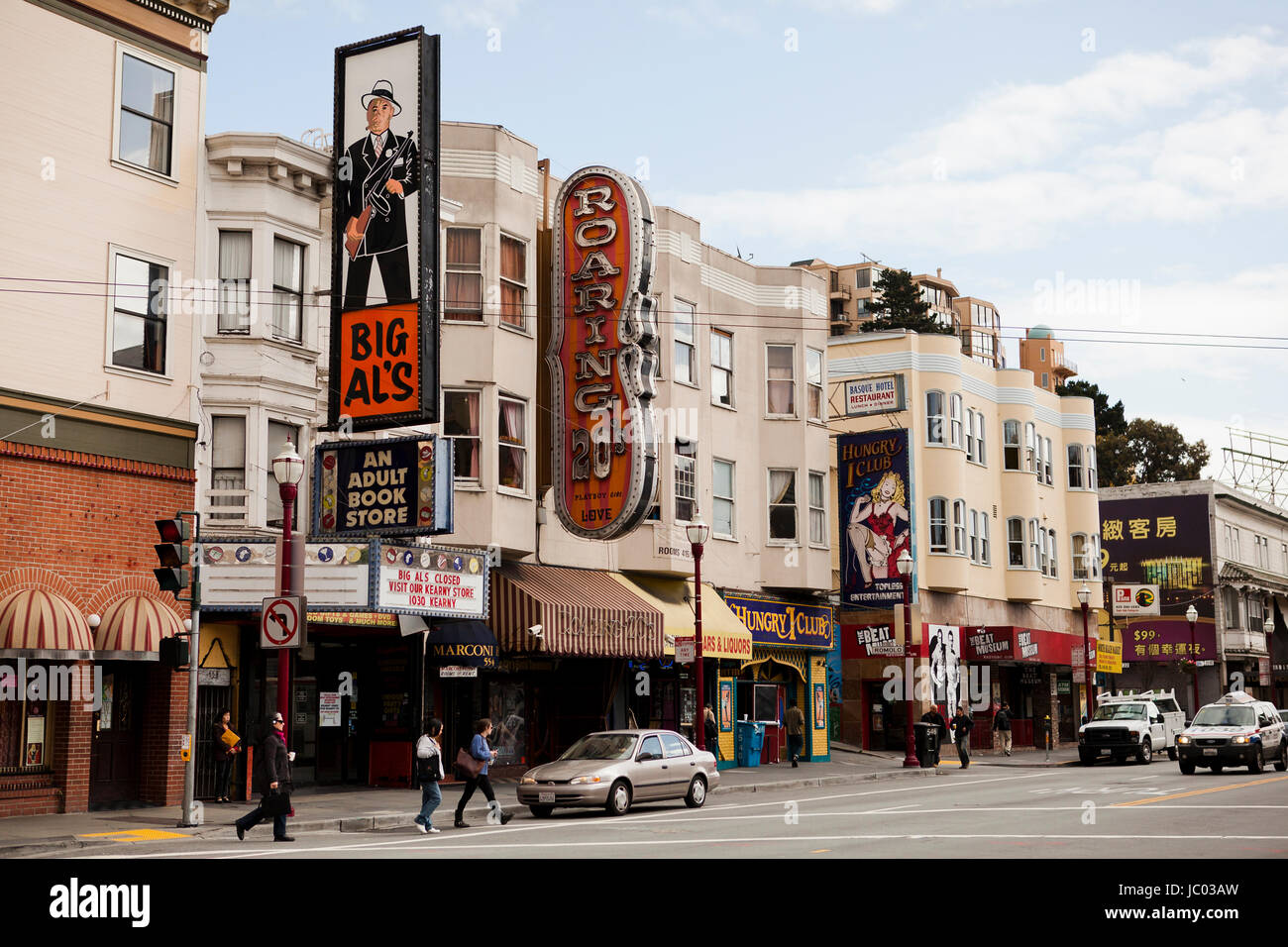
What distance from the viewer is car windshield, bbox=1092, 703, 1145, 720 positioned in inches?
1630

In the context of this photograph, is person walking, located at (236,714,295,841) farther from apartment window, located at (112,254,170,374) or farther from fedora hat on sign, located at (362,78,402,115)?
fedora hat on sign, located at (362,78,402,115)

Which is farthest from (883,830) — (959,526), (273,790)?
(959,526)

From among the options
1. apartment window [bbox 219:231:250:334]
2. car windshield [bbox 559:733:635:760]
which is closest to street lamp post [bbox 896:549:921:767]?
car windshield [bbox 559:733:635:760]

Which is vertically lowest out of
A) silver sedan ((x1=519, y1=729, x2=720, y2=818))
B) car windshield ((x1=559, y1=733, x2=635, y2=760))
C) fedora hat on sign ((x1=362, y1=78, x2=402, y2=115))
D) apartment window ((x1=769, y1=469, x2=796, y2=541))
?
silver sedan ((x1=519, y1=729, x2=720, y2=818))

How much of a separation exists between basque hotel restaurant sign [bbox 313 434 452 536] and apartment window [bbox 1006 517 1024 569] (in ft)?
110

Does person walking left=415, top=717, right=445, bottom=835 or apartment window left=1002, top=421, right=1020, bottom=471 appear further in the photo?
apartment window left=1002, top=421, right=1020, bottom=471

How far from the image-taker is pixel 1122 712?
4162 cm

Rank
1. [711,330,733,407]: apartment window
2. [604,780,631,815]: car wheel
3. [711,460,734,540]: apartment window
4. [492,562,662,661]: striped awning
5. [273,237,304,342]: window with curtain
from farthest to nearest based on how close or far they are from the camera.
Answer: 1. [711,330,733,407]: apartment window
2. [711,460,734,540]: apartment window
3. [492,562,662,661]: striped awning
4. [273,237,304,342]: window with curtain
5. [604,780,631,815]: car wheel

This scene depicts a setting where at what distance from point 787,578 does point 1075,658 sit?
1230 centimetres

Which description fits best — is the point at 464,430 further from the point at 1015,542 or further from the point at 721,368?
the point at 1015,542

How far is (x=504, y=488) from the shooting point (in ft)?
101

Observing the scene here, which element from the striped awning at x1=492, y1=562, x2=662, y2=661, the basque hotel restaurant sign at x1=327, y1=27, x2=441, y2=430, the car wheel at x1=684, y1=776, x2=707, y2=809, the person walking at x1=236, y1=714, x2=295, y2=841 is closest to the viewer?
the person walking at x1=236, y1=714, x2=295, y2=841

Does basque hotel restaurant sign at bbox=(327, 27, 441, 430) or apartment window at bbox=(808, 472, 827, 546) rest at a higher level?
basque hotel restaurant sign at bbox=(327, 27, 441, 430)

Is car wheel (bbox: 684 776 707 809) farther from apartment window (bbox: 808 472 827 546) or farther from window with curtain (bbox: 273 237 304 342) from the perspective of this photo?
apartment window (bbox: 808 472 827 546)
